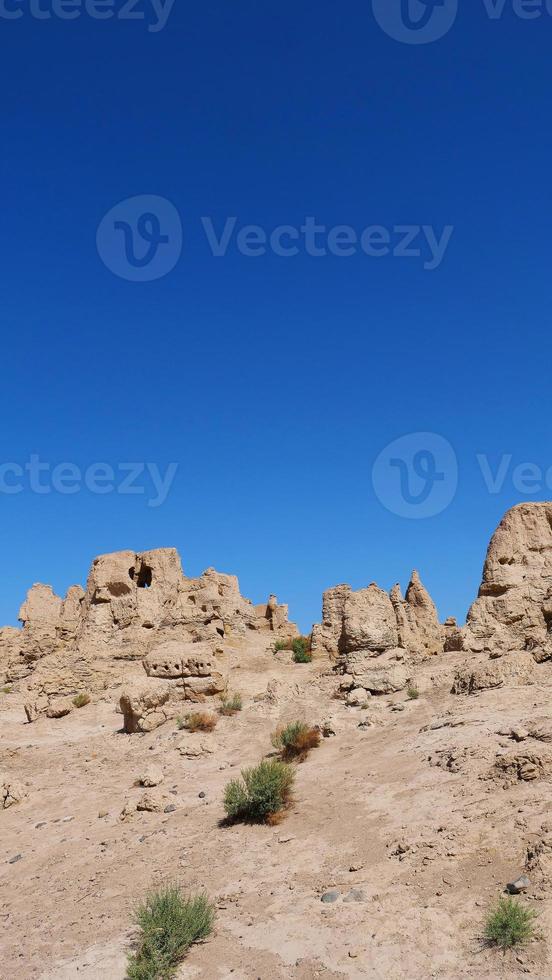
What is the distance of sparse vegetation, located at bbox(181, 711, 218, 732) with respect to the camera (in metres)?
13.5

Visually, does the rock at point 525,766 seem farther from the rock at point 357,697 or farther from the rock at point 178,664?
the rock at point 178,664

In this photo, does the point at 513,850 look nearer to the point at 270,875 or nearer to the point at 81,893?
the point at 270,875

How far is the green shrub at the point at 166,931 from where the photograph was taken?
17.4 ft

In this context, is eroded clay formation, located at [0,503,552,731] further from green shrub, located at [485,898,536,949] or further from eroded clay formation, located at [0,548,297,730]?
green shrub, located at [485,898,536,949]

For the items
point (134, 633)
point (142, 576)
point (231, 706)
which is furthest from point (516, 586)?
point (142, 576)

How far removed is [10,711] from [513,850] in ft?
53.8

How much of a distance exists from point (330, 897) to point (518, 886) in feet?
6.11

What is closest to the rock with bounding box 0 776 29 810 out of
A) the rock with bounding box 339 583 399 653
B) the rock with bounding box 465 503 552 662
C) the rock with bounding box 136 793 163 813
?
the rock with bounding box 136 793 163 813

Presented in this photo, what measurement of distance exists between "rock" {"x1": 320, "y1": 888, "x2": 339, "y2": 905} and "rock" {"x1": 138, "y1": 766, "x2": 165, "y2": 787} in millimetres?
5504

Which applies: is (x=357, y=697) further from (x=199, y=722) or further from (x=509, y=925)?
(x=509, y=925)

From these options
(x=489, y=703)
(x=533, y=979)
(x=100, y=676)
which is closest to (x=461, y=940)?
(x=533, y=979)

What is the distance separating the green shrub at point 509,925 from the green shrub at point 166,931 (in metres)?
2.67

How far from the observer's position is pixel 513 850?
6016 millimetres

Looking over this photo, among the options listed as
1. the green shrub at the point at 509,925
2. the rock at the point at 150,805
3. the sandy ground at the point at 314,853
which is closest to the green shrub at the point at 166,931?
the sandy ground at the point at 314,853
